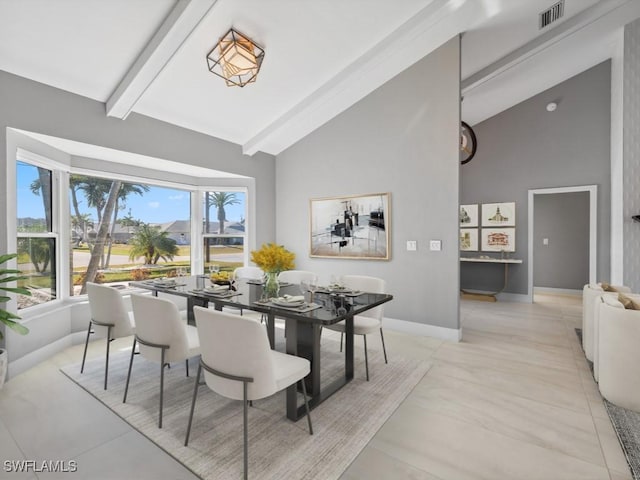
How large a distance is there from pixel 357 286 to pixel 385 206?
1502mm

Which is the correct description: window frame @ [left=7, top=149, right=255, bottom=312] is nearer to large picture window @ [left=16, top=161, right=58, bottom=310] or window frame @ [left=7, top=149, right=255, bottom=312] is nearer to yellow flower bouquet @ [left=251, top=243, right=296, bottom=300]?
large picture window @ [left=16, top=161, right=58, bottom=310]

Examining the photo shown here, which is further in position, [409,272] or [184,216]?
[184,216]

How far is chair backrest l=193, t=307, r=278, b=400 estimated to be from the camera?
5.09 ft

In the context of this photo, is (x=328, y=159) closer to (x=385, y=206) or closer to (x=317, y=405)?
(x=385, y=206)

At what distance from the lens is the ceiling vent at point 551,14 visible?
3524 millimetres

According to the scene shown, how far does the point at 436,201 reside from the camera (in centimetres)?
385

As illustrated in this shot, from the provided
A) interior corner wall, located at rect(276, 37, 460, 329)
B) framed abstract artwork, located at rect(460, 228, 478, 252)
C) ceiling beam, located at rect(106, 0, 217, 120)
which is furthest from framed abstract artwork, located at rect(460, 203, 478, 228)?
ceiling beam, located at rect(106, 0, 217, 120)

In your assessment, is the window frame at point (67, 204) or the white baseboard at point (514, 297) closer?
the window frame at point (67, 204)

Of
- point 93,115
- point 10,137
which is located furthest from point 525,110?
point 10,137

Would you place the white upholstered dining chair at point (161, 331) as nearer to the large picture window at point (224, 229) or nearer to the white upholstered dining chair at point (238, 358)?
the white upholstered dining chair at point (238, 358)

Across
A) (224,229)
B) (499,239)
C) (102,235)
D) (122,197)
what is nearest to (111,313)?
(102,235)

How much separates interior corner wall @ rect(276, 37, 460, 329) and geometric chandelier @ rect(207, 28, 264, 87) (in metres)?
1.86

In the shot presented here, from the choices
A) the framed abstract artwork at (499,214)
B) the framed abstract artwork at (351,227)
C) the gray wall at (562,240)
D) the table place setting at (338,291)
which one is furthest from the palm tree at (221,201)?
the gray wall at (562,240)

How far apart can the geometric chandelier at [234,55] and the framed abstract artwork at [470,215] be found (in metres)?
5.20
